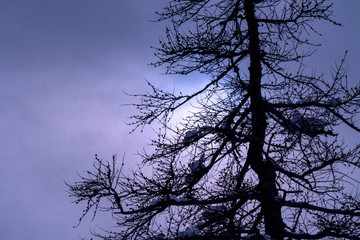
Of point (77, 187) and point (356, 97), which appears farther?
point (356, 97)

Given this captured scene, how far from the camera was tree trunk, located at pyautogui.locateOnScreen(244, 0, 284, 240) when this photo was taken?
6.98 m

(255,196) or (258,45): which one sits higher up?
(258,45)

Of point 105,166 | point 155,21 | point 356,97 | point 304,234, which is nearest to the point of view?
point 105,166

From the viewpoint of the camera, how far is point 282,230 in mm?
6820

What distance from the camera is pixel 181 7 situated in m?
8.06

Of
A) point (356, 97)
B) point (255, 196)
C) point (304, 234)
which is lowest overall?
point (304, 234)

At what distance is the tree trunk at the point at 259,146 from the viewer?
6.98 meters

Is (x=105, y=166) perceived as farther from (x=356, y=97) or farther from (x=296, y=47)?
(x=356, y=97)

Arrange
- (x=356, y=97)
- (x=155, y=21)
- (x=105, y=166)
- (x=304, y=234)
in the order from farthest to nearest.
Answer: (x=155, y=21), (x=356, y=97), (x=304, y=234), (x=105, y=166)

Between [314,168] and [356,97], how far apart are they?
1695mm

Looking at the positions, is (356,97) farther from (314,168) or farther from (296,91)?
(314,168)

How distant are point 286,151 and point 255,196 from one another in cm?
120

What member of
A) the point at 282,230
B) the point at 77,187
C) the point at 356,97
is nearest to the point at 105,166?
the point at 77,187

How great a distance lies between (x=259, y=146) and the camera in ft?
24.7
